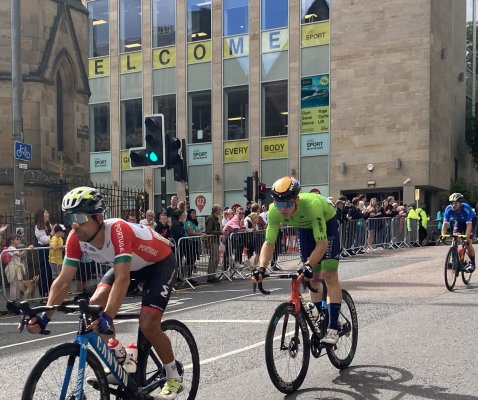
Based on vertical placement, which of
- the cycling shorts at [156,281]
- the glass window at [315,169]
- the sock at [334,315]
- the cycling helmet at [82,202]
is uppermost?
the glass window at [315,169]

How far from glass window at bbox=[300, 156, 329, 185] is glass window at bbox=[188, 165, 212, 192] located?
519 centimetres

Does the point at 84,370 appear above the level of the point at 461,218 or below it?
below

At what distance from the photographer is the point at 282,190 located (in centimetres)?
567

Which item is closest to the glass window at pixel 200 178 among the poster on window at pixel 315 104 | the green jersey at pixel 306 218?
the poster on window at pixel 315 104

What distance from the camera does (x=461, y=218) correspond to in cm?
1209

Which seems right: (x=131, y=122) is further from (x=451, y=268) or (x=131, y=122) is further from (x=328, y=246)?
(x=328, y=246)

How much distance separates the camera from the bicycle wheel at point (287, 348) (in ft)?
17.8

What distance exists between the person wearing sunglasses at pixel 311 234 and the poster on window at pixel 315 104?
85.8 feet

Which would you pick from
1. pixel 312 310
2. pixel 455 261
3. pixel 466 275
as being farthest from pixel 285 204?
pixel 466 275

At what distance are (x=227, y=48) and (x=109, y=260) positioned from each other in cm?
3060

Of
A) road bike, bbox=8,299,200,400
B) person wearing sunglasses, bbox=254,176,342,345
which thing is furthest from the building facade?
road bike, bbox=8,299,200,400

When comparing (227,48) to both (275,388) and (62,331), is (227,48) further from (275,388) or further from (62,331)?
(275,388)

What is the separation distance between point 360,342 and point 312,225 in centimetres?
219

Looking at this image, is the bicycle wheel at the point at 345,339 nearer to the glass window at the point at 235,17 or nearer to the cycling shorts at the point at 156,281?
the cycling shorts at the point at 156,281
